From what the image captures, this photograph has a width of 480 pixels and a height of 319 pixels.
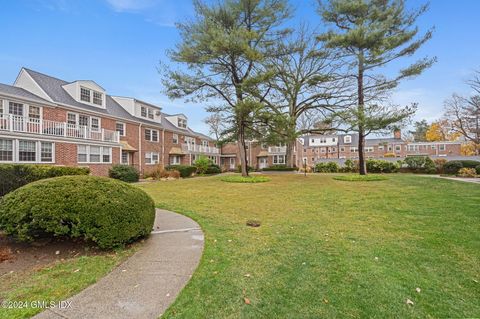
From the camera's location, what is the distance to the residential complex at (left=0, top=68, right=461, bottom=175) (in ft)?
44.3

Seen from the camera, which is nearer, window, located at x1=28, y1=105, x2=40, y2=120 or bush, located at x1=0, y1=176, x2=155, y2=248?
bush, located at x1=0, y1=176, x2=155, y2=248

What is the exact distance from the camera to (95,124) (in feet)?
60.0

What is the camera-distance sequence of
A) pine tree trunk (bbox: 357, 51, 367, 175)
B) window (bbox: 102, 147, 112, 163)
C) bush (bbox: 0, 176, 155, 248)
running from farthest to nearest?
window (bbox: 102, 147, 112, 163) → pine tree trunk (bbox: 357, 51, 367, 175) → bush (bbox: 0, 176, 155, 248)

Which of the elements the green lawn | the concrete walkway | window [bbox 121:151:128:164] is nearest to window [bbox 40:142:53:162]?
window [bbox 121:151:128:164]

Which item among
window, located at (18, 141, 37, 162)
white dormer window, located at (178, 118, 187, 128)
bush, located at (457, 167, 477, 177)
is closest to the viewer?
window, located at (18, 141, 37, 162)

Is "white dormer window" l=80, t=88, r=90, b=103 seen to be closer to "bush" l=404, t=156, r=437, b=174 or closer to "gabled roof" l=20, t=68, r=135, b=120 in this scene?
"gabled roof" l=20, t=68, r=135, b=120

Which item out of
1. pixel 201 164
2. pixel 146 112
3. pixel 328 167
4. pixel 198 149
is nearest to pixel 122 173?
pixel 201 164

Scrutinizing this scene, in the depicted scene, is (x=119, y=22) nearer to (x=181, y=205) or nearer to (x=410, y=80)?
(x=181, y=205)

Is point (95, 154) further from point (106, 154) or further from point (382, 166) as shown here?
point (382, 166)

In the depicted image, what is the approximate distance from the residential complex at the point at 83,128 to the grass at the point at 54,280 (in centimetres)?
1419

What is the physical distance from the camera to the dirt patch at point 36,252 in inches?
135

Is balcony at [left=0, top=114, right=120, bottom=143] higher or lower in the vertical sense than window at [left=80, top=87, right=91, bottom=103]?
lower

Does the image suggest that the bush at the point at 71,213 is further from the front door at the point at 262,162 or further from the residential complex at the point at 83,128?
the front door at the point at 262,162

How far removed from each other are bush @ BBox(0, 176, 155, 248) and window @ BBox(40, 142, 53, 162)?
13213 millimetres
